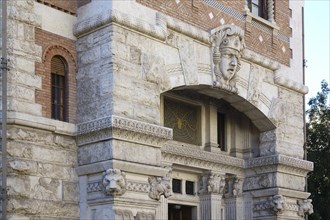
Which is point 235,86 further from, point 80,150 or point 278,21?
point 80,150

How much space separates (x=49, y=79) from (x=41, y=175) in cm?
184

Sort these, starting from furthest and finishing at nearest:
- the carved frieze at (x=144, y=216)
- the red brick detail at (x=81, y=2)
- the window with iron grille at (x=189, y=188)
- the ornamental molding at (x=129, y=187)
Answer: the window with iron grille at (x=189, y=188) < the red brick detail at (x=81, y=2) < the carved frieze at (x=144, y=216) < the ornamental molding at (x=129, y=187)

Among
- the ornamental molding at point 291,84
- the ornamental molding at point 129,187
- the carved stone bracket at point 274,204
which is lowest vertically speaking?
the carved stone bracket at point 274,204

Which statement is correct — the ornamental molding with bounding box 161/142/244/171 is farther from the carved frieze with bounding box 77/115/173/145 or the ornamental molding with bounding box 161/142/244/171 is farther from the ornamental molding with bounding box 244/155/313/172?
the carved frieze with bounding box 77/115/173/145

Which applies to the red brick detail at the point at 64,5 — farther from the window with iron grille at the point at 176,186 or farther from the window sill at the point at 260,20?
the window with iron grille at the point at 176,186

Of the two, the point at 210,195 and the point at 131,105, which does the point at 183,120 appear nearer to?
the point at 210,195

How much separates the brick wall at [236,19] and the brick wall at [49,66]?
68.1 inches

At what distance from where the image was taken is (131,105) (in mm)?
13523

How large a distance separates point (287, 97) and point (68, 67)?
21.7 feet

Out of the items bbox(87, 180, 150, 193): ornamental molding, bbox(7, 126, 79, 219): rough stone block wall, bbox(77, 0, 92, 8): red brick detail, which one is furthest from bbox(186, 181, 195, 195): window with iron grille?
bbox(77, 0, 92, 8): red brick detail

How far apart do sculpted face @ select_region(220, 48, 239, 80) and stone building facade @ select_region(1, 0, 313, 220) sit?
3 centimetres

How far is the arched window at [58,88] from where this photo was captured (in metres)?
13.7

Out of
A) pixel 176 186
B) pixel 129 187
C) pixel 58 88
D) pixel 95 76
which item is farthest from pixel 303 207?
pixel 58 88

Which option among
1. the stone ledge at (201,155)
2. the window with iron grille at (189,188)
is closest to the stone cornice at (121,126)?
the stone ledge at (201,155)
